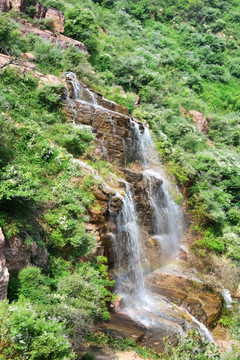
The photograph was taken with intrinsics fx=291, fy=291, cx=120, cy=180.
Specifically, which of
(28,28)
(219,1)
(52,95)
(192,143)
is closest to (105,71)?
(28,28)

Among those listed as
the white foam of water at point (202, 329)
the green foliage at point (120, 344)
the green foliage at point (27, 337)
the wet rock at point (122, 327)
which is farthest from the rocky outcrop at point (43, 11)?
the white foam of water at point (202, 329)

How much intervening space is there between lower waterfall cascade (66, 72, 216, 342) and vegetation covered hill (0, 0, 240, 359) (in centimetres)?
118

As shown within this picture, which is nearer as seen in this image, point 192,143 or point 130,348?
point 130,348

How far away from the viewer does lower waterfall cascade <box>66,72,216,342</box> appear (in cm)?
908

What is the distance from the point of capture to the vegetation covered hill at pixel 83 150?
18.4 feet

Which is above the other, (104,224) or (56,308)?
(56,308)

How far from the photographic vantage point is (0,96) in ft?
32.8

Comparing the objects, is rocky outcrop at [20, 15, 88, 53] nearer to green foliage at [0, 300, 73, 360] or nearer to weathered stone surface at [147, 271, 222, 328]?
weathered stone surface at [147, 271, 222, 328]

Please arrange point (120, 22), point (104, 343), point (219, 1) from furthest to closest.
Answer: point (219, 1) < point (120, 22) < point (104, 343)

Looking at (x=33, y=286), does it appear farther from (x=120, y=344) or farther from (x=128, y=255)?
(x=128, y=255)

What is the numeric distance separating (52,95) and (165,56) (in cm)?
2356

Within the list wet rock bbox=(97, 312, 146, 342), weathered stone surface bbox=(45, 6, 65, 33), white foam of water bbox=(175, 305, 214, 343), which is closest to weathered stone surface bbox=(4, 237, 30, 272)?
wet rock bbox=(97, 312, 146, 342)

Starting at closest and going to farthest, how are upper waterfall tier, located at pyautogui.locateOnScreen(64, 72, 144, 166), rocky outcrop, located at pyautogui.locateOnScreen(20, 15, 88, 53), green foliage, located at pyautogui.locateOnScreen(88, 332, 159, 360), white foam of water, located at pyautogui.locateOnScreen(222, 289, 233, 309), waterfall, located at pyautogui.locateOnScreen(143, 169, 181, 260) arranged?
green foliage, located at pyautogui.locateOnScreen(88, 332, 159, 360), white foam of water, located at pyautogui.locateOnScreen(222, 289, 233, 309), upper waterfall tier, located at pyautogui.locateOnScreen(64, 72, 144, 166), waterfall, located at pyautogui.locateOnScreen(143, 169, 181, 260), rocky outcrop, located at pyautogui.locateOnScreen(20, 15, 88, 53)

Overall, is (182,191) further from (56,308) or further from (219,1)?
(219,1)
